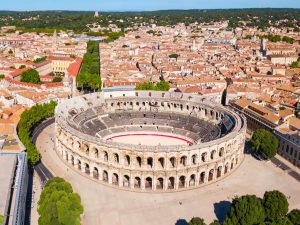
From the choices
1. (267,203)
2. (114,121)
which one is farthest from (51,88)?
(267,203)

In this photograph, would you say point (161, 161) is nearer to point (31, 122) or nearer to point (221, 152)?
point (221, 152)

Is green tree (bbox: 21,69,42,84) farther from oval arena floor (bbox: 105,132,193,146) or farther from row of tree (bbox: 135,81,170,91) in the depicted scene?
oval arena floor (bbox: 105,132,193,146)

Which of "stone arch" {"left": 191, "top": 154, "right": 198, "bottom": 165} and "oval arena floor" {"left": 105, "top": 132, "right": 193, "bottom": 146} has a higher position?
"stone arch" {"left": 191, "top": 154, "right": 198, "bottom": 165}

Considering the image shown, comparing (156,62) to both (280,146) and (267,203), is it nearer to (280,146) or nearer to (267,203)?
(280,146)

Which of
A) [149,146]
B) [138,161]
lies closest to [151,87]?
[138,161]

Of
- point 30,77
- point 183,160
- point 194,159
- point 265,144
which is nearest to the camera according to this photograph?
point 183,160

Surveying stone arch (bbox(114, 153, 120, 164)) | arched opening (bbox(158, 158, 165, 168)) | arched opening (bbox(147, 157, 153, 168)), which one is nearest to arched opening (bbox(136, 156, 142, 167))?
arched opening (bbox(147, 157, 153, 168))

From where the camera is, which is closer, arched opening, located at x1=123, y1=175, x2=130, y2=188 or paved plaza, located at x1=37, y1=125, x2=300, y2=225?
paved plaza, located at x1=37, y1=125, x2=300, y2=225
